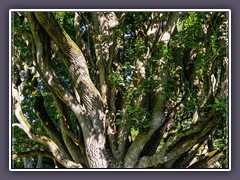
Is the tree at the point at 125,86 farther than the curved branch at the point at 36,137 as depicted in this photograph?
Yes

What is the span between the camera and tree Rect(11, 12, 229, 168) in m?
3.43

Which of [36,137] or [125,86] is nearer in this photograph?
[125,86]

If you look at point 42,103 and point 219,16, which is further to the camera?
point 42,103

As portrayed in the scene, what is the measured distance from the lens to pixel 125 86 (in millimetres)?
3604

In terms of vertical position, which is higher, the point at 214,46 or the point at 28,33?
the point at 28,33

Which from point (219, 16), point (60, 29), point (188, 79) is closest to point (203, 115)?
point (188, 79)

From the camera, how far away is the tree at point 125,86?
343 cm

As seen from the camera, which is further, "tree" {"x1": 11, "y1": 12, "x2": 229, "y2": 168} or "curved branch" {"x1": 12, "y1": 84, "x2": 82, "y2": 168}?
"tree" {"x1": 11, "y1": 12, "x2": 229, "y2": 168}

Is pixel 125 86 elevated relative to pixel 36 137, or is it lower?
elevated

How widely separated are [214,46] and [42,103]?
5.78 ft
